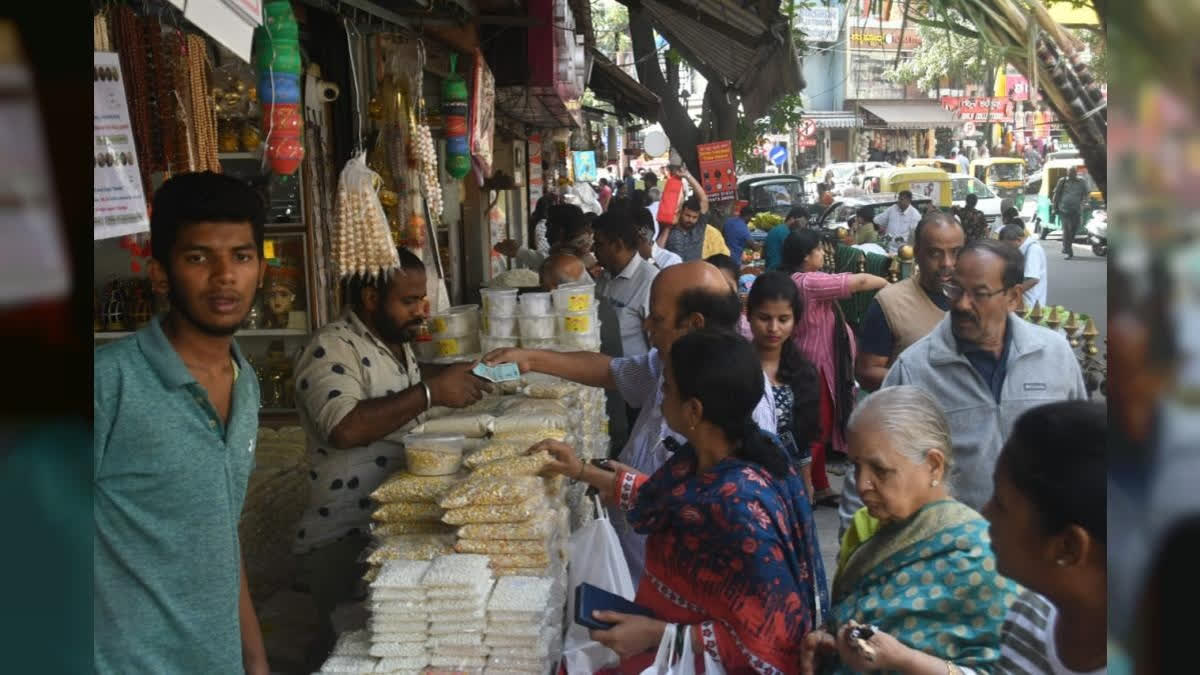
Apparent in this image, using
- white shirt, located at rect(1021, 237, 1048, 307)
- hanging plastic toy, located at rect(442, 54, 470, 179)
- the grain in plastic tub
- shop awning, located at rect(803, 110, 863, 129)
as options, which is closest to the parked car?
shop awning, located at rect(803, 110, 863, 129)

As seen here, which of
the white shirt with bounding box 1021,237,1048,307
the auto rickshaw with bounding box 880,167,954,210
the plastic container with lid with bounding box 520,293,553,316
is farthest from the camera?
the auto rickshaw with bounding box 880,167,954,210

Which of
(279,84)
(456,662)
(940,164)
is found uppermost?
(940,164)

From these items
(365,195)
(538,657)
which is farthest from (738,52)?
(538,657)

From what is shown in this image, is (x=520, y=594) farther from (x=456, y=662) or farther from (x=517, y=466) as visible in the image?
(x=517, y=466)

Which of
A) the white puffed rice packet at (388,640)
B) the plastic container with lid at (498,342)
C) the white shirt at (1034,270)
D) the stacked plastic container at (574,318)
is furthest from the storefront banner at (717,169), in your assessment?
the white puffed rice packet at (388,640)

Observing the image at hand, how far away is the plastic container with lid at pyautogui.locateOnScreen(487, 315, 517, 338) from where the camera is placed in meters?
4.58

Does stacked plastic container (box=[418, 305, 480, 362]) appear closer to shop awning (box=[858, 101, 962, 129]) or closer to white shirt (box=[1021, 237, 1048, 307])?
white shirt (box=[1021, 237, 1048, 307])

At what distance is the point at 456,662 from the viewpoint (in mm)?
2740

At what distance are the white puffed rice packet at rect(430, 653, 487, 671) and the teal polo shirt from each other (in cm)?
73

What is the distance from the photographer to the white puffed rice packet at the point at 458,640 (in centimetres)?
273

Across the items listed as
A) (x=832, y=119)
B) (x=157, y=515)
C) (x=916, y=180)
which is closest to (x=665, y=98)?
(x=157, y=515)

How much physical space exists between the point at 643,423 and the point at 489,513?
0.79m

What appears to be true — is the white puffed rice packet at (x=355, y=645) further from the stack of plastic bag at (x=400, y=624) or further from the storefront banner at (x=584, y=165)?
the storefront banner at (x=584, y=165)

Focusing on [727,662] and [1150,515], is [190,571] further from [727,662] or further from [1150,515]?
[1150,515]
